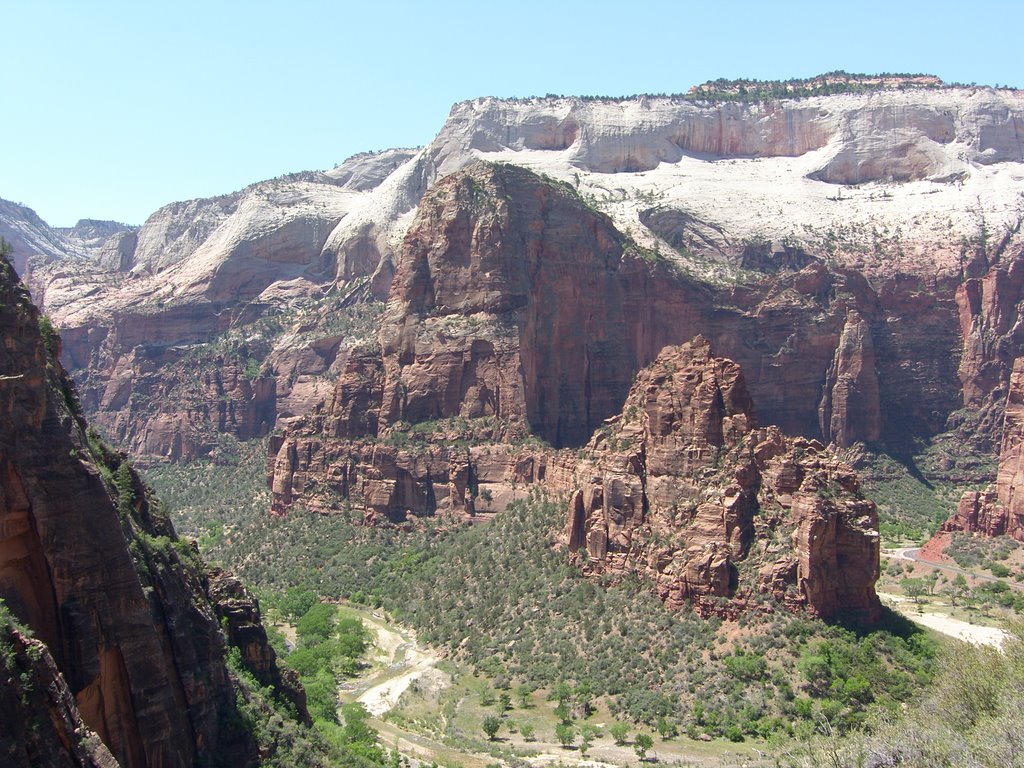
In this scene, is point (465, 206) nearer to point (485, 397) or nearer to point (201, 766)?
point (485, 397)

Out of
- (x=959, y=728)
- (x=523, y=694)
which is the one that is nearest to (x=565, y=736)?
(x=523, y=694)

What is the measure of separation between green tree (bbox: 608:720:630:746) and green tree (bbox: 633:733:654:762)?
162cm

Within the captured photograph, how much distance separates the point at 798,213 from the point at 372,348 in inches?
3190

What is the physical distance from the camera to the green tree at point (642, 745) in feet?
188

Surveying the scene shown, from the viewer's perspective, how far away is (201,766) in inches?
1389

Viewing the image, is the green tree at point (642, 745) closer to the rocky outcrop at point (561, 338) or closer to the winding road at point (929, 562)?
the winding road at point (929, 562)

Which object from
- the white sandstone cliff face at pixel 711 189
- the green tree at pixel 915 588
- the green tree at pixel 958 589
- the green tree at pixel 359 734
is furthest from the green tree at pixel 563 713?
the white sandstone cliff face at pixel 711 189

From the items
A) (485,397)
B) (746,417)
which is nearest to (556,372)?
(485,397)

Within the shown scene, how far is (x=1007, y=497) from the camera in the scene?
319ft

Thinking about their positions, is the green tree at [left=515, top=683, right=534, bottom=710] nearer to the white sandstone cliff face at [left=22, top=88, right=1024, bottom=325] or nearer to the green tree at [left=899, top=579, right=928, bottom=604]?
the green tree at [left=899, top=579, right=928, bottom=604]

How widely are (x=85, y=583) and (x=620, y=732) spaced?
36.0 metres

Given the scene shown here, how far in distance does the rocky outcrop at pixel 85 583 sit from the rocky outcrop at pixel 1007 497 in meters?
77.9

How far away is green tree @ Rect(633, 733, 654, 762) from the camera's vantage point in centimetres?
5734

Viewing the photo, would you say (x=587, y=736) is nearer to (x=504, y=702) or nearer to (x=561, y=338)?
(x=504, y=702)
